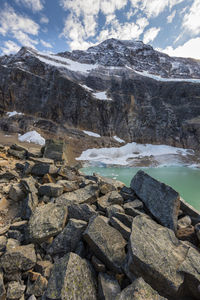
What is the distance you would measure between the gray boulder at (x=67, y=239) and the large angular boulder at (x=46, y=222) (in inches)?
5.8

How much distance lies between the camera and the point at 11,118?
4384 centimetres

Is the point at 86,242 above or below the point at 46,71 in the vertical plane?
below

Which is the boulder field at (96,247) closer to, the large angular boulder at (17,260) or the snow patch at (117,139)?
the large angular boulder at (17,260)

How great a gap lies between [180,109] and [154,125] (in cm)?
1164

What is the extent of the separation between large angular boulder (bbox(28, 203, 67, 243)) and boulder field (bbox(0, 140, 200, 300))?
17mm

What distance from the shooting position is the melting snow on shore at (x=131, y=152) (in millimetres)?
36531

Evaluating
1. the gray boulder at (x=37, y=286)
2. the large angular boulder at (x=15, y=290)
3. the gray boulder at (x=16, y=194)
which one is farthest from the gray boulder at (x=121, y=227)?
the gray boulder at (x=16, y=194)

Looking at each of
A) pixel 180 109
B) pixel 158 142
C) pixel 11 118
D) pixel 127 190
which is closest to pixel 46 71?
pixel 11 118

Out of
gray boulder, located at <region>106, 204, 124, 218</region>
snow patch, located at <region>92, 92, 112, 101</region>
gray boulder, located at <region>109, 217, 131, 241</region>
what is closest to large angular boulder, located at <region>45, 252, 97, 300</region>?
gray boulder, located at <region>109, 217, 131, 241</region>

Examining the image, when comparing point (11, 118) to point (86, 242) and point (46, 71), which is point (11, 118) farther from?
point (86, 242)

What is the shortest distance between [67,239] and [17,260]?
0.77m

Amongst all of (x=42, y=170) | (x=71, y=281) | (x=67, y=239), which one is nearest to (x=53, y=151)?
(x=42, y=170)

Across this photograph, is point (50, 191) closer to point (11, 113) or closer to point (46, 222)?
point (46, 222)

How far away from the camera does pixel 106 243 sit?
7.53 ft
